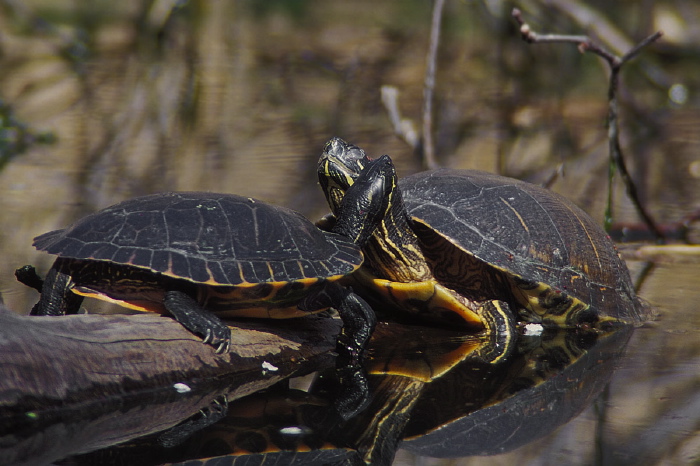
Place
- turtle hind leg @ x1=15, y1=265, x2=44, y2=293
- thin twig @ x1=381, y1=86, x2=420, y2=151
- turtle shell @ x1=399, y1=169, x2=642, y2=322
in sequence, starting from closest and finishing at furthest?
turtle hind leg @ x1=15, y1=265, x2=44, y2=293 → turtle shell @ x1=399, y1=169, x2=642, y2=322 → thin twig @ x1=381, y1=86, x2=420, y2=151

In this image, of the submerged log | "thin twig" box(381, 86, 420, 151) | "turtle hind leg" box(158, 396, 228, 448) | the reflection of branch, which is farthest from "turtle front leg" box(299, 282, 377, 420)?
"thin twig" box(381, 86, 420, 151)

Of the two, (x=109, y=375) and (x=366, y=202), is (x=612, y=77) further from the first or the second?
(x=109, y=375)

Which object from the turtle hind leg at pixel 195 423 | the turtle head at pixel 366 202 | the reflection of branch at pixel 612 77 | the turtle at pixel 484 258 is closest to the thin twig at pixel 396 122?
the reflection of branch at pixel 612 77

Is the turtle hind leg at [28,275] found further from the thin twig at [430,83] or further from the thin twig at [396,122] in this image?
the thin twig at [396,122]

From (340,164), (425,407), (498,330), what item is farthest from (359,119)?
(425,407)

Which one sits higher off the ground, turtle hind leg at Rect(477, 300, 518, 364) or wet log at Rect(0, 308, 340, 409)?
wet log at Rect(0, 308, 340, 409)

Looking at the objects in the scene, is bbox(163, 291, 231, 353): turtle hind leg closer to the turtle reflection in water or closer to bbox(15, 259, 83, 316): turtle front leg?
the turtle reflection in water
